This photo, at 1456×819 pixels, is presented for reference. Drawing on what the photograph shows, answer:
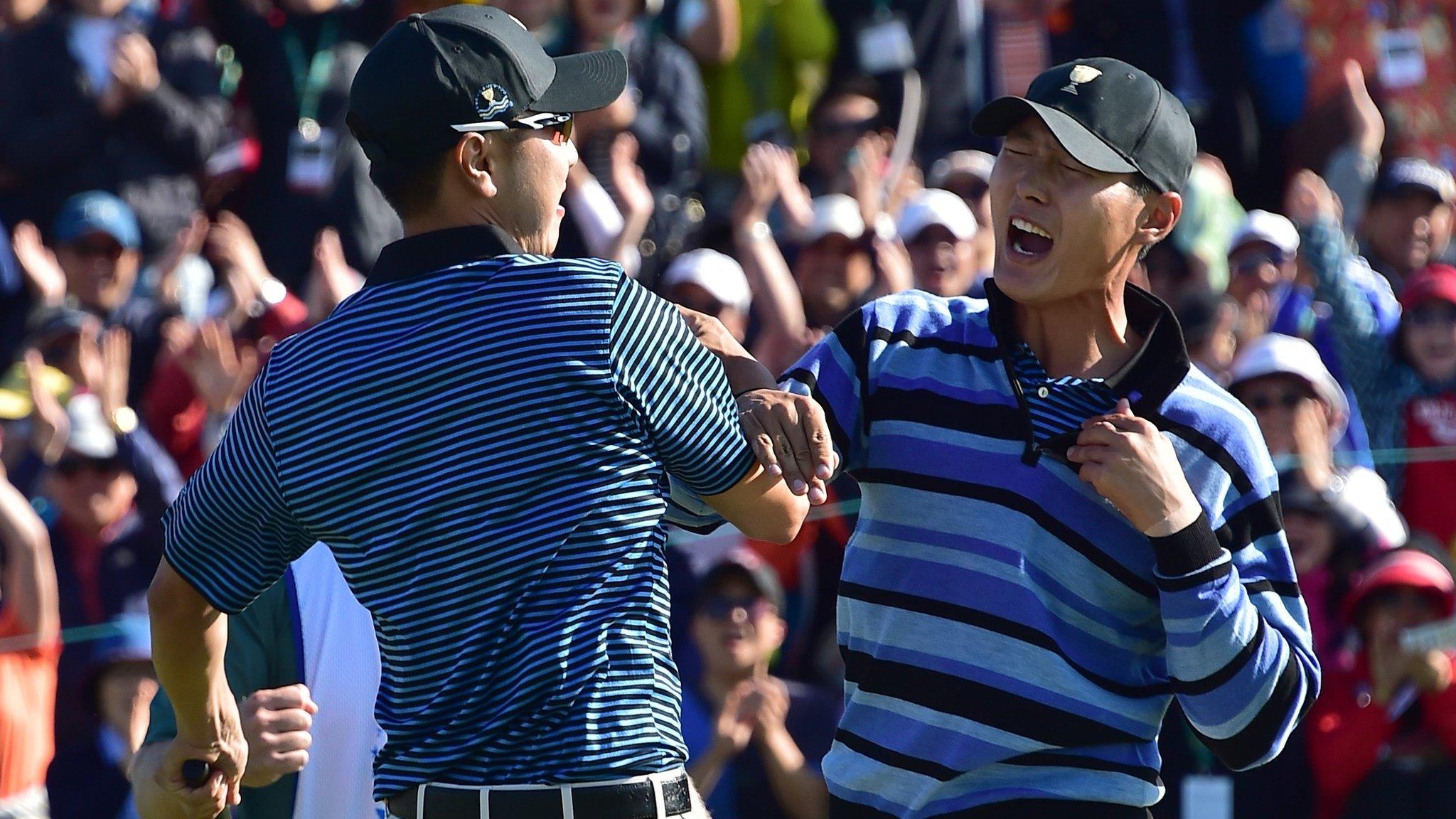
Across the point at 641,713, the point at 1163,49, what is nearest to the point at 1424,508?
the point at 1163,49

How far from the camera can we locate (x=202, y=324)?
7012mm

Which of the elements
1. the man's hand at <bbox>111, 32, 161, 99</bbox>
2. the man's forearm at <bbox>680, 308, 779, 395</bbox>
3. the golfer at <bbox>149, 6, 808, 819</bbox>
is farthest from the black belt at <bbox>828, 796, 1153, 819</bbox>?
the man's hand at <bbox>111, 32, 161, 99</bbox>

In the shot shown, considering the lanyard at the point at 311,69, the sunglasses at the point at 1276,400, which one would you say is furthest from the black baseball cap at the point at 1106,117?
the lanyard at the point at 311,69

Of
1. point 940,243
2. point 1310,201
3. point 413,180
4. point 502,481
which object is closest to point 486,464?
point 502,481

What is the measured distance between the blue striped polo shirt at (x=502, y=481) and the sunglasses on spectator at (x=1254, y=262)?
15.8 feet

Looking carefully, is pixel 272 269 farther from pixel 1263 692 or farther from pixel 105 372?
pixel 1263 692

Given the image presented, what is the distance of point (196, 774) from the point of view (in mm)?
2664

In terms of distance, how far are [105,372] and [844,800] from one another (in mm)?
4731

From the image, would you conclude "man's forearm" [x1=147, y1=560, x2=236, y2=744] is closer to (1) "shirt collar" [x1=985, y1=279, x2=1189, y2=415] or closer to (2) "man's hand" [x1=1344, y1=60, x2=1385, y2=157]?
(1) "shirt collar" [x1=985, y1=279, x2=1189, y2=415]

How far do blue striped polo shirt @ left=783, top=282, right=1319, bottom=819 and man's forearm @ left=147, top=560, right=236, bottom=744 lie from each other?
834 mm

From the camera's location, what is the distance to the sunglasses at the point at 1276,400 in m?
5.87

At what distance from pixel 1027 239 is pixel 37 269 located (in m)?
5.56

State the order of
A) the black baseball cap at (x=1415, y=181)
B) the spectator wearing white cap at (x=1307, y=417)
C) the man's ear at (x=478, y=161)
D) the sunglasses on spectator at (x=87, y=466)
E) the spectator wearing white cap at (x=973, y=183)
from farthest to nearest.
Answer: the black baseball cap at (x=1415, y=181) → the spectator wearing white cap at (x=973, y=183) → the sunglasses on spectator at (x=87, y=466) → the spectator wearing white cap at (x=1307, y=417) → the man's ear at (x=478, y=161)

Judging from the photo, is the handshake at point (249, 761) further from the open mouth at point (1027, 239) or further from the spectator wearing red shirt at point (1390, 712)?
the spectator wearing red shirt at point (1390, 712)
